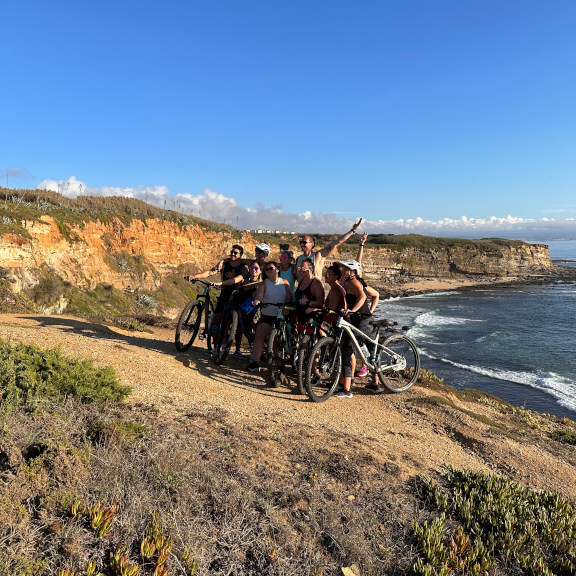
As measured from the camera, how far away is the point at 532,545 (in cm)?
352

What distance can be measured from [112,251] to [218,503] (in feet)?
97.7

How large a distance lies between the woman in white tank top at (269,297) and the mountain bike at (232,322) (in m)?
0.51

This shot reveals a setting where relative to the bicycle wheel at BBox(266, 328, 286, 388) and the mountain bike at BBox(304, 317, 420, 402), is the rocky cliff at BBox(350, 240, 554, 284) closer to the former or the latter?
the mountain bike at BBox(304, 317, 420, 402)

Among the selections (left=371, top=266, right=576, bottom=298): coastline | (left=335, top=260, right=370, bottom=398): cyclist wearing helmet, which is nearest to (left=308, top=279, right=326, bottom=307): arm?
(left=335, top=260, right=370, bottom=398): cyclist wearing helmet

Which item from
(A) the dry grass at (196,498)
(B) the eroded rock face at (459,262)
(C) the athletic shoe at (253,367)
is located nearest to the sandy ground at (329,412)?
(C) the athletic shoe at (253,367)

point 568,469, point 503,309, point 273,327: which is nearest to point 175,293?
point 273,327

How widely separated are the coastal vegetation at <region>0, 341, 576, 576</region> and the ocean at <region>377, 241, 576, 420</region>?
12.4 meters

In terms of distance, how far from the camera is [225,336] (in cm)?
812

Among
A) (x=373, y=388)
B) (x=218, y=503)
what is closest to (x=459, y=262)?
(x=373, y=388)

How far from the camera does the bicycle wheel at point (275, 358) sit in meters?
7.02

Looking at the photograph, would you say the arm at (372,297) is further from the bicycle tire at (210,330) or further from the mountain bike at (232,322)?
the bicycle tire at (210,330)

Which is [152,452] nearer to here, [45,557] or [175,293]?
[45,557]

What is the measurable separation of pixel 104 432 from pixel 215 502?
1349mm

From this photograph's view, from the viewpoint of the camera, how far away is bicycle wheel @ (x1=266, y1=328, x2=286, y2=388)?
7.02 metres
